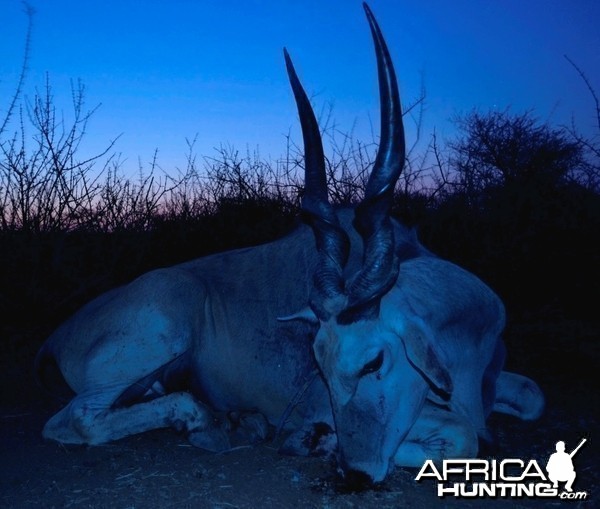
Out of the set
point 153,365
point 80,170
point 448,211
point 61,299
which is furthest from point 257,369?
point 448,211

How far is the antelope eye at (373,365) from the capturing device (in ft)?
7.98

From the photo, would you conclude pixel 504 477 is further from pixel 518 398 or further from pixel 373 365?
pixel 518 398

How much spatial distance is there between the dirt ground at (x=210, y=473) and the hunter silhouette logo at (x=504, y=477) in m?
0.04

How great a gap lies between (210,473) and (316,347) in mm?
693

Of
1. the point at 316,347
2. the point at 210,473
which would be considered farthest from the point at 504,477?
the point at 210,473

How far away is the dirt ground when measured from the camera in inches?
97.3

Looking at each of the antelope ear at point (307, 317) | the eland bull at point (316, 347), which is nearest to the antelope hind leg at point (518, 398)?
the eland bull at point (316, 347)

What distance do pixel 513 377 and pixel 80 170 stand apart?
13.4ft

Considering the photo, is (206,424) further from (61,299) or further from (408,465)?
(61,299)

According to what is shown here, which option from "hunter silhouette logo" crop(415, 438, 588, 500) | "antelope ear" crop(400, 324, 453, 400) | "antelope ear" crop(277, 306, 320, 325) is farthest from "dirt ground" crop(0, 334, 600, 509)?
"antelope ear" crop(277, 306, 320, 325)

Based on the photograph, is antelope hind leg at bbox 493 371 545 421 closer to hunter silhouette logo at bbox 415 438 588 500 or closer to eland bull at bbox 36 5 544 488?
eland bull at bbox 36 5 544 488

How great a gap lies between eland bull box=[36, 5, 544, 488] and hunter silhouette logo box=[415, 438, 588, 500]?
0.06m

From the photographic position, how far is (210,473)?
9.08 ft

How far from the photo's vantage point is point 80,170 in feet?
19.8
